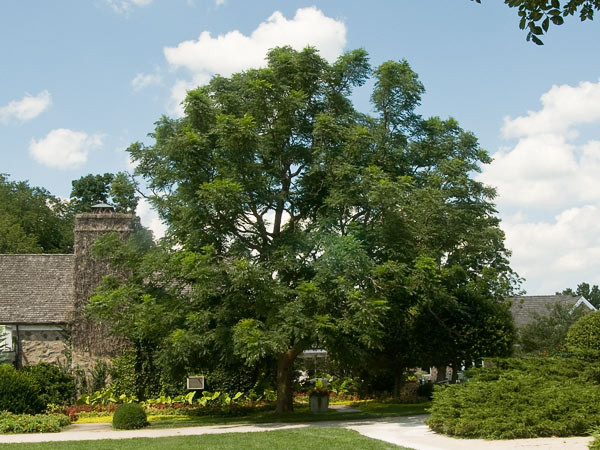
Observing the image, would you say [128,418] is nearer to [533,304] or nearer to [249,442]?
[249,442]

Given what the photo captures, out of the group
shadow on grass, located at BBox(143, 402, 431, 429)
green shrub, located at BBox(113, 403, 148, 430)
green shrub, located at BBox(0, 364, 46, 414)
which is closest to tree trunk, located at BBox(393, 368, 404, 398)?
shadow on grass, located at BBox(143, 402, 431, 429)

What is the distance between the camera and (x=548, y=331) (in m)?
31.1

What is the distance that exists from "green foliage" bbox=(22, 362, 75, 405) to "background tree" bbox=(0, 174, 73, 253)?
26.1 meters

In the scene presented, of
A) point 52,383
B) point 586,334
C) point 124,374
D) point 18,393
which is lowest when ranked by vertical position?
point 18,393

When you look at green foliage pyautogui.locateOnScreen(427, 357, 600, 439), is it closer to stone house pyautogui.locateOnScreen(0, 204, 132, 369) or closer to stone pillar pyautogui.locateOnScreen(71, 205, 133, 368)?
stone pillar pyautogui.locateOnScreen(71, 205, 133, 368)

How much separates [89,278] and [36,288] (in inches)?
106

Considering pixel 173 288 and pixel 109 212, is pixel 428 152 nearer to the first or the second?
pixel 173 288

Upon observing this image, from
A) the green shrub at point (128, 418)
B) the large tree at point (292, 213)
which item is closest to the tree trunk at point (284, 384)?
the large tree at point (292, 213)

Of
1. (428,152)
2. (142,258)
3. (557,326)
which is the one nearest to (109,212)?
(142,258)

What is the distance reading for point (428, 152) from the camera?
72.2 ft

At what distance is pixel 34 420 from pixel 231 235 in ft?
24.4

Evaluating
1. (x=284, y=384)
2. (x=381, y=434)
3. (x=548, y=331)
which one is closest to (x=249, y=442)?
(x=381, y=434)

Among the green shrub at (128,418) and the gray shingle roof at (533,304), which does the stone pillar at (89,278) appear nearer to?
the green shrub at (128,418)

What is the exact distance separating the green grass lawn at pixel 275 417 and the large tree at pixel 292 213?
966mm
